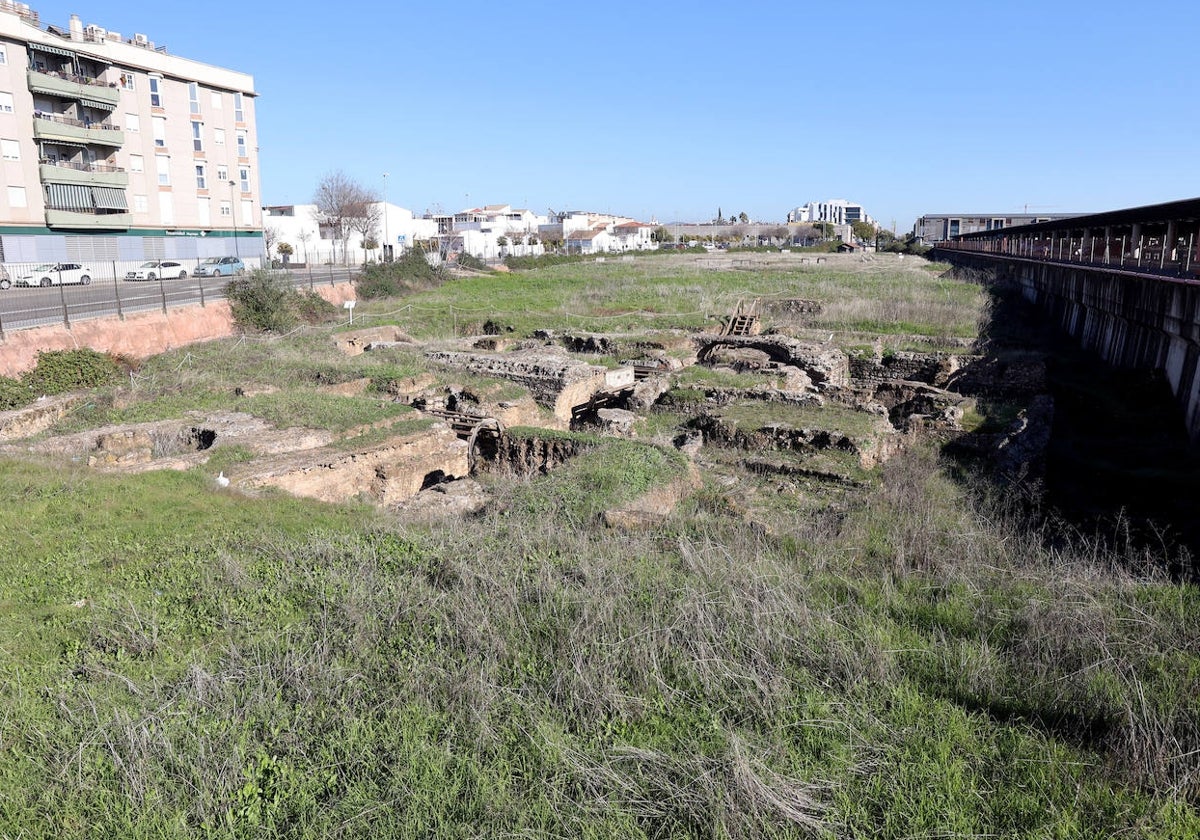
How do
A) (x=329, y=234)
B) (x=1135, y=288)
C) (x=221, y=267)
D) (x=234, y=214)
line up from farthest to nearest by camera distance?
1. (x=329, y=234)
2. (x=234, y=214)
3. (x=221, y=267)
4. (x=1135, y=288)

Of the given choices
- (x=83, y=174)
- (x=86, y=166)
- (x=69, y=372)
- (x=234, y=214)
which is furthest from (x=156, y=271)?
(x=69, y=372)

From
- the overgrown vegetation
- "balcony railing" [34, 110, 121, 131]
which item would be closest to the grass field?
the overgrown vegetation

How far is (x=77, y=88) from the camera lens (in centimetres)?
3556

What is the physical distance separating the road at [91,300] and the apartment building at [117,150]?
7065 mm

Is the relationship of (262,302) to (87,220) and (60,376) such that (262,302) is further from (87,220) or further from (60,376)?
(87,220)

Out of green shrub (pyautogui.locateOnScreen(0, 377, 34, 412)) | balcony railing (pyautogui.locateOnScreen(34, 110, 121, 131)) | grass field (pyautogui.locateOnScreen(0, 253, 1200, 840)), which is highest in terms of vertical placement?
balcony railing (pyautogui.locateOnScreen(34, 110, 121, 131))

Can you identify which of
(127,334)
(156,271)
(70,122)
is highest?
(70,122)

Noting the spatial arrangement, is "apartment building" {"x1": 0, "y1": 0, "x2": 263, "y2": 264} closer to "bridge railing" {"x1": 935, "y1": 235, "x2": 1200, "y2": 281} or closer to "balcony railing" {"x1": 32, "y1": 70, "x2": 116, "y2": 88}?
"balcony railing" {"x1": 32, "y1": 70, "x2": 116, "y2": 88}

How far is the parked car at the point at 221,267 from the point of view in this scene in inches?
1433

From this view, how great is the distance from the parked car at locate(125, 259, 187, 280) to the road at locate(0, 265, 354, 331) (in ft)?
2.78

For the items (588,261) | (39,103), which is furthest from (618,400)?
(588,261)

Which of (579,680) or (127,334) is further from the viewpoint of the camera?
(127,334)

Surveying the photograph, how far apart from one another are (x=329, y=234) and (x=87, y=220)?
117 feet

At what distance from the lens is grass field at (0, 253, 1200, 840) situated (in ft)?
13.0
